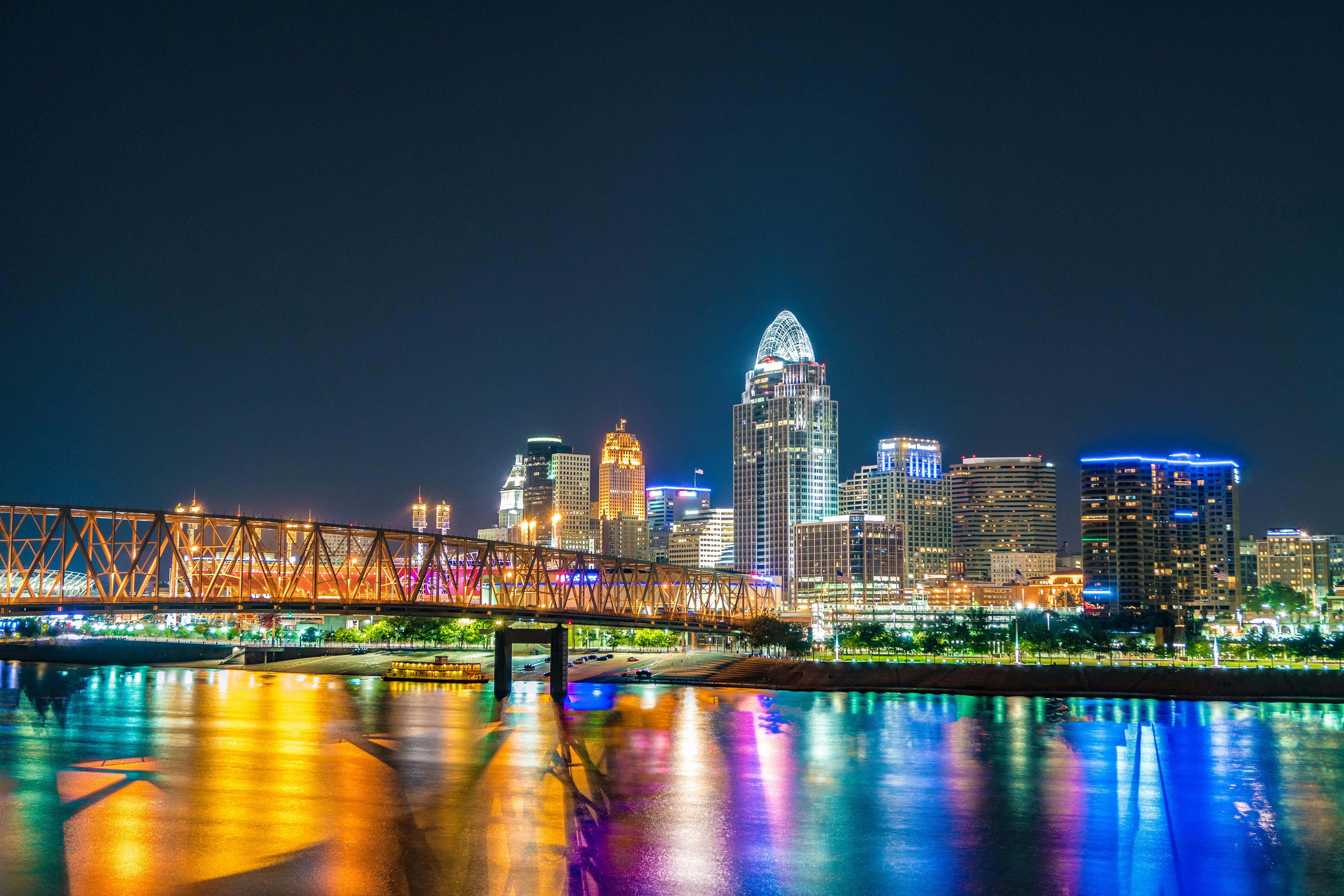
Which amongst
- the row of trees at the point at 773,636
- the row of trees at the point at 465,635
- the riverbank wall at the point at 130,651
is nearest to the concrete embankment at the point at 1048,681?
the row of trees at the point at 773,636

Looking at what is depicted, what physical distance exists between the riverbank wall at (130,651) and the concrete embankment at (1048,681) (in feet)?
230

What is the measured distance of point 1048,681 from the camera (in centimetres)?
10575

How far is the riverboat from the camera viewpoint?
11638cm

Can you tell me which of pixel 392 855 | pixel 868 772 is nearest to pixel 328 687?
pixel 868 772

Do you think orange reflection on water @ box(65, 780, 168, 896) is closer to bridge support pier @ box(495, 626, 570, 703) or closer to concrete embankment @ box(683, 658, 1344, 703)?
bridge support pier @ box(495, 626, 570, 703)

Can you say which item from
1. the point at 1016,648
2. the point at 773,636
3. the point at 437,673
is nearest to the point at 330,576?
the point at 437,673

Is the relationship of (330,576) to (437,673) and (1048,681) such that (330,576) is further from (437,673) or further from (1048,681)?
(1048,681)

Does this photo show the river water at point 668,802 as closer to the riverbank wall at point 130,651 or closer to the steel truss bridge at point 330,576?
the steel truss bridge at point 330,576

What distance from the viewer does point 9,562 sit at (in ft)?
243

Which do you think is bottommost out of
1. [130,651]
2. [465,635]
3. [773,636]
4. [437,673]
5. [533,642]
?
[130,651]

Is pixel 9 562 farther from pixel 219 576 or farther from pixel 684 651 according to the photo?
pixel 684 651

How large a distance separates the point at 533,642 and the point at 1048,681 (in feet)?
160

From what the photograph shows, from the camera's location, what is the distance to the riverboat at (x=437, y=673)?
116375 millimetres

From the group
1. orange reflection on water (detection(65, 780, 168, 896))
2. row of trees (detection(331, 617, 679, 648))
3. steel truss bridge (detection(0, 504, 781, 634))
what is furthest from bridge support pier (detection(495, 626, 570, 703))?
row of trees (detection(331, 617, 679, 648))
